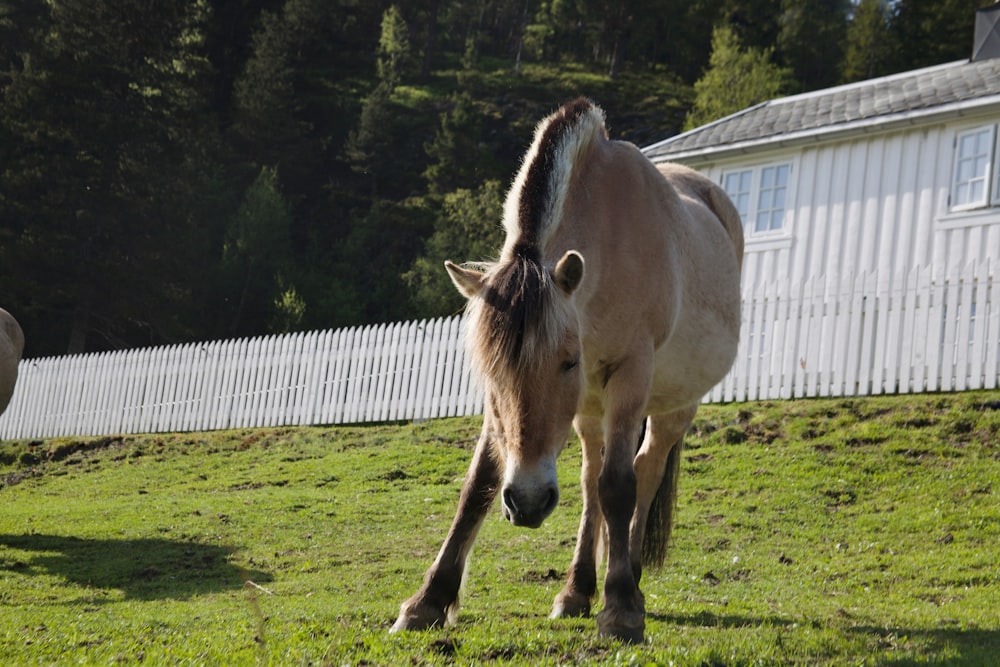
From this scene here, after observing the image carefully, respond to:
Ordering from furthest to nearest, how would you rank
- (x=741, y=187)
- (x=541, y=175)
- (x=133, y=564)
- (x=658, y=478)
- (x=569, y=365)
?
1. (x=741, y=187)
2. (x=133, y=564)
3. (x=658, y=478)
4. (x=541, y=175)
5. (x=569, y=365)

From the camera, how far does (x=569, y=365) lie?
461 centimetres

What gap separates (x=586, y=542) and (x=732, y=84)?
4298 cm

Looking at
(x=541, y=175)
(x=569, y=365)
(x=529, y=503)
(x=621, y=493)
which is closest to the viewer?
(x=529, y=503)

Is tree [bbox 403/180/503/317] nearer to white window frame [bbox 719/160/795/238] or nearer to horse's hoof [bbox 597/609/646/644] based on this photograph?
white window frame [bbox 719/160/795/238]

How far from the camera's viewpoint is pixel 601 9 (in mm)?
64938

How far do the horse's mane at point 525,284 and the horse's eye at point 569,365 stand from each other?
0.43 ft

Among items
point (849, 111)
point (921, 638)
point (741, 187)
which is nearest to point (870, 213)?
point (849, 111)

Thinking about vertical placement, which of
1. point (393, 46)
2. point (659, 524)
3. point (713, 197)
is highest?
point (393, 46)

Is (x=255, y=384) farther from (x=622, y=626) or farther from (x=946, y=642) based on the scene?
(x=946, y=642)

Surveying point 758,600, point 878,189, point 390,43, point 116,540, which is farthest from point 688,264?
point 390,43

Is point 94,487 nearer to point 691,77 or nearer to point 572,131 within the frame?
point 572,131

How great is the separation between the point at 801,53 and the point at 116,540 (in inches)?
2256

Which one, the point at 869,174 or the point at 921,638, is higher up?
the point at 869,174

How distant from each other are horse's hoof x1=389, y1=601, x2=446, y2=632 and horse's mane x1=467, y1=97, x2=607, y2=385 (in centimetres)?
122
